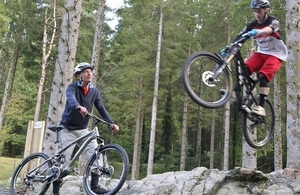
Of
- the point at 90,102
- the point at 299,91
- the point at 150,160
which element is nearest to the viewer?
the point at 90,102

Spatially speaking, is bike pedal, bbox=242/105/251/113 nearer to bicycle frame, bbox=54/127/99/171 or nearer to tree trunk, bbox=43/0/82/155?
bicycle frame, bbox=54/127/99/171

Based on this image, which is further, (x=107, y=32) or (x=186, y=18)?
(x=107, y=32)

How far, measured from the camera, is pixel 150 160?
1702cm

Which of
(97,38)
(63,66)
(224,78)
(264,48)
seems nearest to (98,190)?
(224,78)

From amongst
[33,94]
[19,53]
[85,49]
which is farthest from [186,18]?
[33,94]

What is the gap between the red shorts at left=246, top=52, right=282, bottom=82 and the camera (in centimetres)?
484

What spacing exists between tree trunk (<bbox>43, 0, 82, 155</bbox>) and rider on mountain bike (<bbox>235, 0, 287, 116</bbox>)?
3982 mm

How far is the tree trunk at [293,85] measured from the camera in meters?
7.07

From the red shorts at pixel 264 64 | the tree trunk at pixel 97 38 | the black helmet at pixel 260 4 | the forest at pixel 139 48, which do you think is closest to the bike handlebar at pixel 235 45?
the black helmet at pixel 260 4

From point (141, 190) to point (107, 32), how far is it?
769 inches

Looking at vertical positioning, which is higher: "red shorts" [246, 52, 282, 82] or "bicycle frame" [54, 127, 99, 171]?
"red shorts" [246, 52, 282, 82]

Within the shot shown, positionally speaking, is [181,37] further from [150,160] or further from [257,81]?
[257,81]

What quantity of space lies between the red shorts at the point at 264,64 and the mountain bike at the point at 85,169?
85.3 inches

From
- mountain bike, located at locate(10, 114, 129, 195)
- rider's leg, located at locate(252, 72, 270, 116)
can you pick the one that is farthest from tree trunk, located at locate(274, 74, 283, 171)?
mountain bike, located at locate(10, 114, 129, 195)
